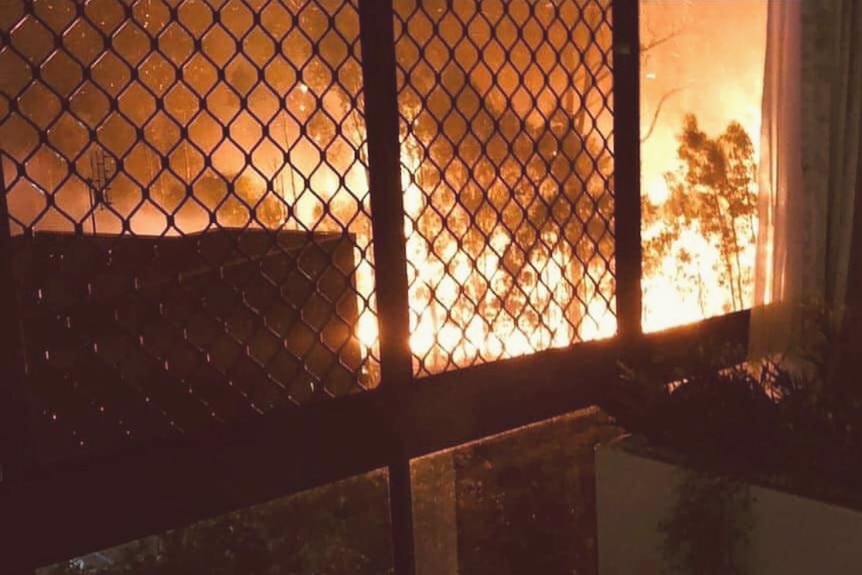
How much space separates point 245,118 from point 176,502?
149 inches

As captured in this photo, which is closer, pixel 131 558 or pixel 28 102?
pixel 131 558

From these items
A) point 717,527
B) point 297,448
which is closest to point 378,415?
point 297,448

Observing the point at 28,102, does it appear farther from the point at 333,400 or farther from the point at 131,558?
the point at 333,400

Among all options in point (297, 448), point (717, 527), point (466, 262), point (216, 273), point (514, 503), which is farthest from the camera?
point (466, 262)

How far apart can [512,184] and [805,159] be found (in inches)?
35.5

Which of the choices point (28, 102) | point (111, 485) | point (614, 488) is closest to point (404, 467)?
point (614, 488)

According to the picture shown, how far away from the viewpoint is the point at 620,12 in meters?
2.51

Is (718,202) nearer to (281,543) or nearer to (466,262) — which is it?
(466,262)

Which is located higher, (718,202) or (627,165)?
(627,165)

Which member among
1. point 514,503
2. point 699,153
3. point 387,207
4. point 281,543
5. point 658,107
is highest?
point 658,107

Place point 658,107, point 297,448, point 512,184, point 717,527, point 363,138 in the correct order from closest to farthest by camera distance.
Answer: point 717,527, point 297,448, point 363,138, point 512,184, point 658,107

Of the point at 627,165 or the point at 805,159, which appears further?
the point at 805,159

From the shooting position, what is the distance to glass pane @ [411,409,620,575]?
3139 millimetres

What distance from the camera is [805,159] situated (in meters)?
2.74
